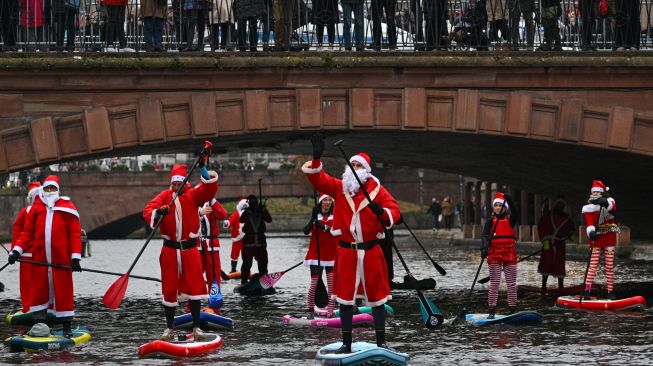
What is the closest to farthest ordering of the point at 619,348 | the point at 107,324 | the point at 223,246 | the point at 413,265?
1. the point at 619,348
2. the point at 107,324
3. the point at 413,265
4. the point at 223,246

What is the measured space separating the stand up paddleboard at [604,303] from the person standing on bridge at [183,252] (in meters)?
7.12

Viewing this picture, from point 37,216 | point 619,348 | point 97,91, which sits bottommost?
point 619,348

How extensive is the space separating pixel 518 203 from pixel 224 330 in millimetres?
40217

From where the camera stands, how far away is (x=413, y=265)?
39.7m

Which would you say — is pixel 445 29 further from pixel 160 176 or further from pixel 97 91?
pixel 160 176

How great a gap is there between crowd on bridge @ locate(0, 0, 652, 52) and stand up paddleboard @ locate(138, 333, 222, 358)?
728 cm

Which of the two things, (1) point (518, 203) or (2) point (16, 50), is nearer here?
(2) point (16, 50)

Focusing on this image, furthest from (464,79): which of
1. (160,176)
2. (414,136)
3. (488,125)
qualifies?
(160,176)

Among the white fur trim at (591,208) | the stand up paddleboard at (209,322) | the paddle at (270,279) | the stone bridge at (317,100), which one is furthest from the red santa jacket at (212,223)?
the white fur trim at (591,208)

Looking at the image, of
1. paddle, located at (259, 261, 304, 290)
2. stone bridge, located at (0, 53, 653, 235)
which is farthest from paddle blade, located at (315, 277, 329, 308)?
paddle, located at (259, 261, 304, 290)

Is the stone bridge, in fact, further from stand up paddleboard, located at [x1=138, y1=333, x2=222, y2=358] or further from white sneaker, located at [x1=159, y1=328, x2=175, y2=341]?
stand up paddleboard, located at [x1=138, y1=333, x2=222, y2=358]

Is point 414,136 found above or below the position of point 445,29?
below

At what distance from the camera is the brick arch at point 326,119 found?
22.4 metres

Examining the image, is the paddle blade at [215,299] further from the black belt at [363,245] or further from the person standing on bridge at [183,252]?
the black belt at [363,245]
